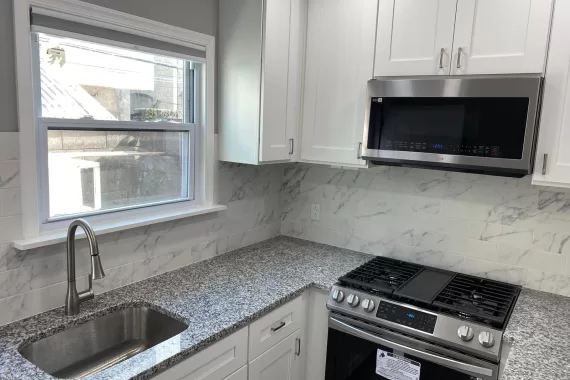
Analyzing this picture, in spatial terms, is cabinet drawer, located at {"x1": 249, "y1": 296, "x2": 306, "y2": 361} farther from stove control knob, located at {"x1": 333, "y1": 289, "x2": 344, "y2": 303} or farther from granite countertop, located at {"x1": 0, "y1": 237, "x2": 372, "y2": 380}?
stove control knob, located at {"x1": 333, "y1": 289, "x2": 344, "y2": 303}

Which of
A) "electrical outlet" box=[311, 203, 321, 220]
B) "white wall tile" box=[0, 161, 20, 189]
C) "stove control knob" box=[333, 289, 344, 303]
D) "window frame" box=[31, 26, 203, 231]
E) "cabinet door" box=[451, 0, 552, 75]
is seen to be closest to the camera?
"white wall tile" box=[0, 161, 20, 189]

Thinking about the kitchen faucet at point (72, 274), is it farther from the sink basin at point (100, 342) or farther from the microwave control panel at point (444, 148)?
the microwave control panel at point (444, 148)

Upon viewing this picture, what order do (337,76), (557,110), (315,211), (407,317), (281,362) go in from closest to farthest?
(557,110) → (407,317) → (281,362) → (337,76) → (315,211)

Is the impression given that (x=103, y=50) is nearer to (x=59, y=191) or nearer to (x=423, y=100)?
(x=59, y=191)

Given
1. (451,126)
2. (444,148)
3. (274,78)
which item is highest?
(274,78)

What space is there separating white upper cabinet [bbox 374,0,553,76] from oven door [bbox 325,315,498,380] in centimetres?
123

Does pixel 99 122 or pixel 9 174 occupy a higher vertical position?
pixel 99 122

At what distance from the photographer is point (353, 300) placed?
198 centimetres

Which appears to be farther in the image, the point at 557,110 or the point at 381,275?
the point at 381,275

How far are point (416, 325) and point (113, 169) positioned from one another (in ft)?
5.05

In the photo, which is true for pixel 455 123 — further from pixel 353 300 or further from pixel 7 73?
pixel 7 73

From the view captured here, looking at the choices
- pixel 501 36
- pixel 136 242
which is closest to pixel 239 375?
pixel 136 242

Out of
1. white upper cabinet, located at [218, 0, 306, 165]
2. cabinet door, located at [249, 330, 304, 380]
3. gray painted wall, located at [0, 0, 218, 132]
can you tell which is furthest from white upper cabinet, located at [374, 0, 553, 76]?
cabinet door, located at [249, 330, 304, 380]

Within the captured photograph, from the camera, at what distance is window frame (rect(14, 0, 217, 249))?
1.54m
